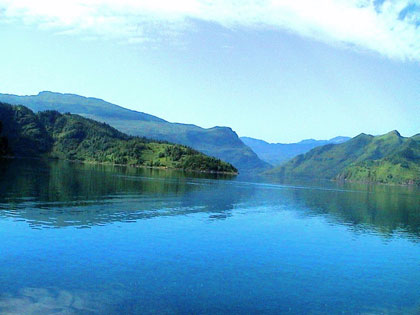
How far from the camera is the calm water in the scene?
104 feet

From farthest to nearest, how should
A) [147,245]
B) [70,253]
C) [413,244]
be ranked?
[413,244] < [147,245] < [70,253]

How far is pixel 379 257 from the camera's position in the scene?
55719 millimetres

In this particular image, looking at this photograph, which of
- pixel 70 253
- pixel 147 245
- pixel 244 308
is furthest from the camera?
pixel 147 245

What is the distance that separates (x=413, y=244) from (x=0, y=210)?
6429cm

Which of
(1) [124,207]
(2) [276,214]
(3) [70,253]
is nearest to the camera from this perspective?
(3) [70,253]

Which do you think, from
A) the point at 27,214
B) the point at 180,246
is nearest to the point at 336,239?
the point at 180,246

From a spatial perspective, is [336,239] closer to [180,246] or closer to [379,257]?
[379,257]

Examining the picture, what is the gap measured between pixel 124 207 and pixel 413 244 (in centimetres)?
5098

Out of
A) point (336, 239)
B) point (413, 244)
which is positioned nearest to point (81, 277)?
point (336, 239)

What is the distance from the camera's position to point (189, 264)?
4294cm

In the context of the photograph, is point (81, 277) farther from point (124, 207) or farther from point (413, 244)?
point (413, 244)

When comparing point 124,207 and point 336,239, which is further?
point 124,207

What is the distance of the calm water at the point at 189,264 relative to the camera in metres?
31.7

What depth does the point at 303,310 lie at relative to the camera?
3250 cm
